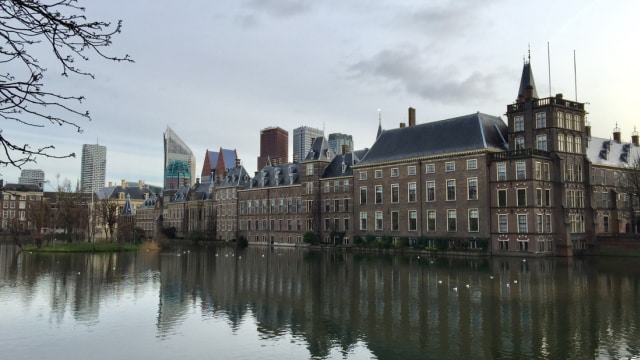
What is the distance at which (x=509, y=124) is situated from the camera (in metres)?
61.8

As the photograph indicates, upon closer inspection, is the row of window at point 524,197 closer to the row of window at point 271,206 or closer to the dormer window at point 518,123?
the dormer window at point 518,123

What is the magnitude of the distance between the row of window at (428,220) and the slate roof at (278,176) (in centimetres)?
1992

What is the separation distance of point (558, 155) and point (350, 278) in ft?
117

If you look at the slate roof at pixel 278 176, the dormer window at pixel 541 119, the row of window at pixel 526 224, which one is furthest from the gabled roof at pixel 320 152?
the dormer window at pixel 541 119

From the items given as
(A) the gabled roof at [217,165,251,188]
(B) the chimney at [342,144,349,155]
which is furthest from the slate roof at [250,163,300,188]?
(B) the chimney at [342,144,349,155]

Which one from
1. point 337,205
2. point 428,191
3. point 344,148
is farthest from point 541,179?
point 344,148

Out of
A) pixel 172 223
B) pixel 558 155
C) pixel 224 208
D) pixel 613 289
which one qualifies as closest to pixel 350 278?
pixel 613 289

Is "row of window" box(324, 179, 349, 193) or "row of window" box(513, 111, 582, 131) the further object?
"row of window" box(324, 179, 349, 193)

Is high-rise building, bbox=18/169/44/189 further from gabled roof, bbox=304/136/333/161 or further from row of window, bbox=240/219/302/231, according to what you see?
gabled roof, bbox=304/136/333/161

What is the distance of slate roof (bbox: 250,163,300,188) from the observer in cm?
9069

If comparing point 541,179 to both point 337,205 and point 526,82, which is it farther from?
point 337,205

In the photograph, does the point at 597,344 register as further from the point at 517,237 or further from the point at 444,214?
the point at 444,214

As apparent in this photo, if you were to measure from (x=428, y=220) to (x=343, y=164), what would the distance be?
65.7 feet

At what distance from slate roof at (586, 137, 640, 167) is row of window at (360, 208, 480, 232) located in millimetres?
18044
